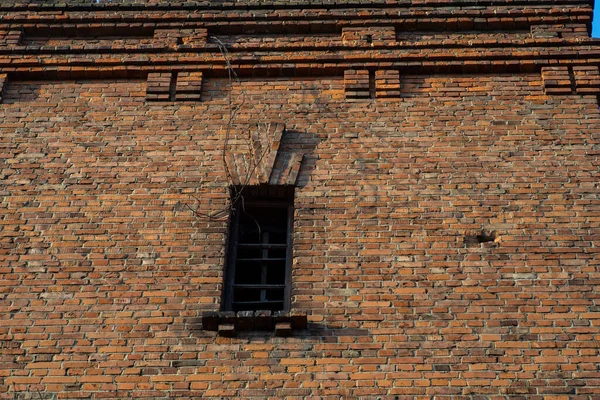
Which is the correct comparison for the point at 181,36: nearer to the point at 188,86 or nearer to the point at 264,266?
the point at 188,86

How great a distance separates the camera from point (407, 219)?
8.71 meters

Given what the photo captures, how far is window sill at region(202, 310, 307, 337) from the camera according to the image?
25.7ft

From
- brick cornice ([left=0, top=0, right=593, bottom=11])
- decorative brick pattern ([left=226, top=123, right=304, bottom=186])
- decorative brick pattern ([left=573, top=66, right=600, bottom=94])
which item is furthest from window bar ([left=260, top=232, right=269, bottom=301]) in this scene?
decorative brick pattern ([left=573, top=66, right=600, bottom=94])

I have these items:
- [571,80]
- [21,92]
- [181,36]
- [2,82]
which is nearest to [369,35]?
[181,36]

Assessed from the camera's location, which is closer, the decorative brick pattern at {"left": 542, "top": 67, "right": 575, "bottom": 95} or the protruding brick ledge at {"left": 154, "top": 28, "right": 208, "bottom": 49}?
the decorative brick pattern at {"left": 542, "top": 67, "right": 575, "bottom": 95}

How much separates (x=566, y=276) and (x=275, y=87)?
3656mm

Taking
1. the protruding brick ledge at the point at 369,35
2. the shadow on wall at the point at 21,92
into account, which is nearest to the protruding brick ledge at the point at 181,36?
the shadow on wall at the point at 21,92

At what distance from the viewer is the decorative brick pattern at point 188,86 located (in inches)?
391

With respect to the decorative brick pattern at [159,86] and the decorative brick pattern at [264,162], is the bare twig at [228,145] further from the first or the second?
the decorative brick pattern at [159,86]

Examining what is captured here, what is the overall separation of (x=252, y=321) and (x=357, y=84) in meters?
3.20

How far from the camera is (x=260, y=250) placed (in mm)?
8891

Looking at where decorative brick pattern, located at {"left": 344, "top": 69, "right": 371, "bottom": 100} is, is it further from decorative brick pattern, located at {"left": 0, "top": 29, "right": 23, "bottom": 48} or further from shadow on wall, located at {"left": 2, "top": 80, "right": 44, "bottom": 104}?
decorative brick pattern, located at {"left": 0, "top": 29, "right": 23, "bottom": 48}

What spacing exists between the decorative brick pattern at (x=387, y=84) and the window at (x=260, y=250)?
5.27ft

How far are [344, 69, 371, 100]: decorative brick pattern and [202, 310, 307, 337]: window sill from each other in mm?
2921
